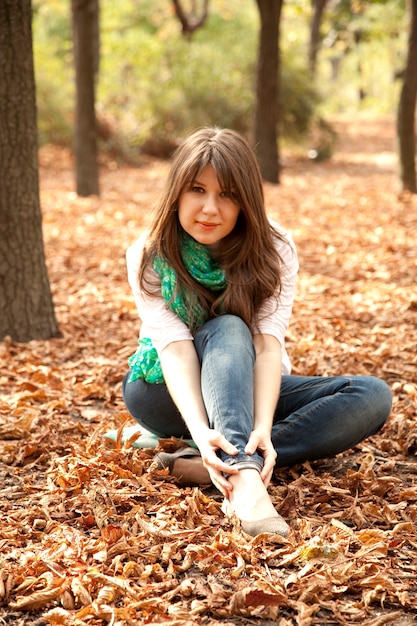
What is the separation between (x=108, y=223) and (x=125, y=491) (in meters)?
6.12

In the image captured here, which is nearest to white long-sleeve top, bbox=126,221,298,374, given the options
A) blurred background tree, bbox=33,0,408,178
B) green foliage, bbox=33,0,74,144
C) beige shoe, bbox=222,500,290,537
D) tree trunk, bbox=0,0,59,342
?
beige shoe, bbox=222,500,290,537

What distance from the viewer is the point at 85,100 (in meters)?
9.63

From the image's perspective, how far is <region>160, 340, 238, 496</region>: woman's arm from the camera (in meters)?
2.36

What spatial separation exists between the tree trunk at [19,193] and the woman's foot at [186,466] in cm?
195

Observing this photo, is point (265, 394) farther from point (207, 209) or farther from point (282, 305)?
point (207, 209)

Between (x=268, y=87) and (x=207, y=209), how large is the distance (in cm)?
870

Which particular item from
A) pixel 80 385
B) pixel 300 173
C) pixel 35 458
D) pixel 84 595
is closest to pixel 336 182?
pixel 300 173

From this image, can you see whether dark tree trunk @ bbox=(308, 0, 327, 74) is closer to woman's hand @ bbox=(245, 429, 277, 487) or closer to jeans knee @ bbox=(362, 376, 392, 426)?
jeans knee @ bbox=(362, 376, 392, 426)

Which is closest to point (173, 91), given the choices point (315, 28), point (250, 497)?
point (315, 28)

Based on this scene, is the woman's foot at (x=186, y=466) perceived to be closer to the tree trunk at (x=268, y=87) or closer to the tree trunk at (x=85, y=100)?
the tree trunk at (x=85, y=100)

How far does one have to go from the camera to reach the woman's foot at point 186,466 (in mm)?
2693

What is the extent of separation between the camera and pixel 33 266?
4406mm

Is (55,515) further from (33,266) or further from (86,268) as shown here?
(86,268)

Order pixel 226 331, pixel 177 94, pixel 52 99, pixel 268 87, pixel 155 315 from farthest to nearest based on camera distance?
pixel 177 94 < pixel 52 99 < pixel 268 87 < pixel 155 315 < pixel 226 331
